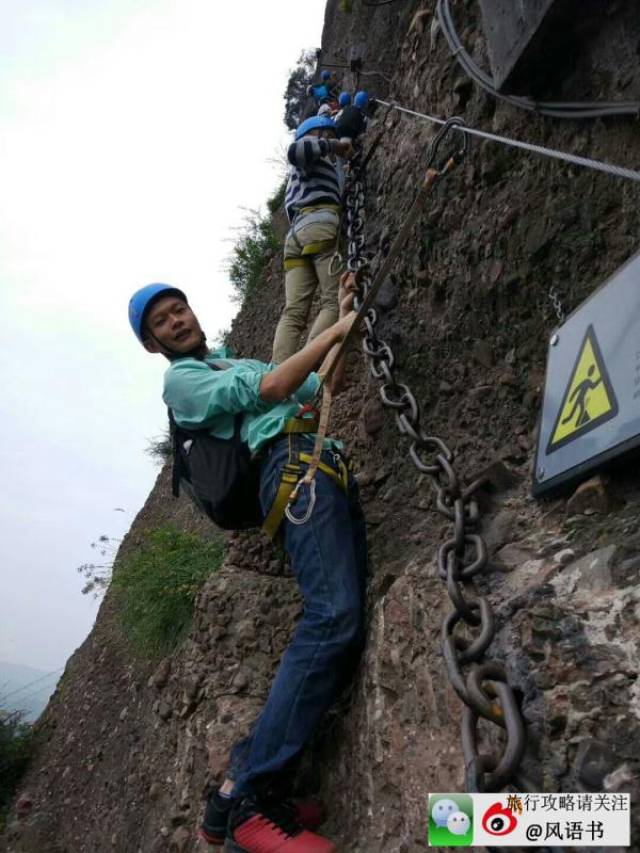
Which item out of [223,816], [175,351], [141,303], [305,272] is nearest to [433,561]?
[223,816]

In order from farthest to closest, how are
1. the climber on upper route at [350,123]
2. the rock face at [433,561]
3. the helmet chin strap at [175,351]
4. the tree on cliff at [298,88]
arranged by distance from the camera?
the tree on cliff at [298,88] → the climber on upper route at [350,123] → the helmet chin strap at [175,351] → the rock face at [433,561]

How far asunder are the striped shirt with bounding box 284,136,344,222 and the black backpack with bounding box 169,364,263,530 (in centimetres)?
245

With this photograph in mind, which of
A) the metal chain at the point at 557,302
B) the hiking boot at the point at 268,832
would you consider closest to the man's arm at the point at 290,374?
the metal chain at the point at 557,302

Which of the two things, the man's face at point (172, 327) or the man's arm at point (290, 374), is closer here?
the man's arm at point (290, 374)

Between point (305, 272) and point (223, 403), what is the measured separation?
2264 millimetres

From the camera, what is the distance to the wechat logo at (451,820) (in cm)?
112

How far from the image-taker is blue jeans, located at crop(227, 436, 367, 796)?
6.23ft

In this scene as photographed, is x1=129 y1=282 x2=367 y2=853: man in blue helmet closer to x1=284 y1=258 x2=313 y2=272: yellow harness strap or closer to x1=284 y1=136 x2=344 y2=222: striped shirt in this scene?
x1=284 y1=258 x2=313 y2=272: yellow harness strap

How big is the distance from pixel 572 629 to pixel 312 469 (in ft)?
3.37

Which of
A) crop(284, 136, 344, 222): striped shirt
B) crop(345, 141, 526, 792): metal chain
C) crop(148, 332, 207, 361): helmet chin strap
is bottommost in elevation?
crop(345, 141, 526, 792): metal chain

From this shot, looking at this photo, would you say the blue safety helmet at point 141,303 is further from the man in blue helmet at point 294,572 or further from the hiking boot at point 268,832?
the hiking boot at point 268,832

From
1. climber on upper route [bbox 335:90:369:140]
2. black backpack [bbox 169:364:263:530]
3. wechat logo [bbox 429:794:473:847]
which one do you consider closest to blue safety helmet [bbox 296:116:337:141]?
climber on upper route [bbox 335:90:369:140]

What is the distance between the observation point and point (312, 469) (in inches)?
83.0

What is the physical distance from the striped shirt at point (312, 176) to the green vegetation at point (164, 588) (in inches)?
95.2
